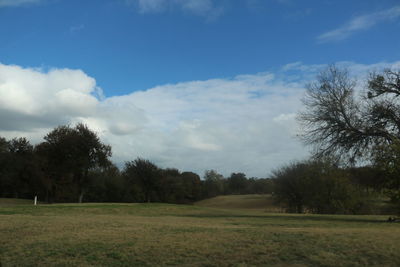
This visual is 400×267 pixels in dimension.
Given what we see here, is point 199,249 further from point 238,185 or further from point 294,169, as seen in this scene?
point 238,185

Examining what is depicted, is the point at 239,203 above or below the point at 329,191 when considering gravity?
below

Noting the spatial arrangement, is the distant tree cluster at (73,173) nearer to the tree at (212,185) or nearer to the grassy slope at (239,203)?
the grassy slope at (239,203)

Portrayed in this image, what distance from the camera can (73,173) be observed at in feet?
164

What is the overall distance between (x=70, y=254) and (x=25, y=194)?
2128 inches

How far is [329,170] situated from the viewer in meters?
35.4

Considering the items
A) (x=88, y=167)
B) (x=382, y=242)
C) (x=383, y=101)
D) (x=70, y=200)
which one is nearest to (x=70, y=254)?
(x=382, y=242)

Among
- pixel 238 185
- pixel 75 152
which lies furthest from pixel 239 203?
pixel 75 152

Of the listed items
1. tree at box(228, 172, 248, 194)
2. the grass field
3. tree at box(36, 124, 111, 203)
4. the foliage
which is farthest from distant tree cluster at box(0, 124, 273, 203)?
tree at box(228, 172, 248, 194)

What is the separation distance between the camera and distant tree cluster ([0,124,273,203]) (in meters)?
47.3

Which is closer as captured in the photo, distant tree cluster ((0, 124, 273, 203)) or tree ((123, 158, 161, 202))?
distant tree cluster ((0, 124, 273, 203))

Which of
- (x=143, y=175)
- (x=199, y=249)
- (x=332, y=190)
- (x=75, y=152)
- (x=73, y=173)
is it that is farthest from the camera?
(x=143, y=175)

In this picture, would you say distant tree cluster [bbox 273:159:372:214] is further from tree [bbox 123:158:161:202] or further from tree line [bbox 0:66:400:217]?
tree [bbox 123:158:161:202]

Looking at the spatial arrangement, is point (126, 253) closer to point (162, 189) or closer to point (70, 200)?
point (70, 200)

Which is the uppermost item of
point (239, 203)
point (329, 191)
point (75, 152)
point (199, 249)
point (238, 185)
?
point (75, 152)
